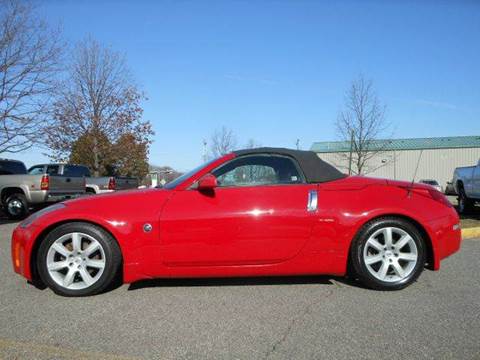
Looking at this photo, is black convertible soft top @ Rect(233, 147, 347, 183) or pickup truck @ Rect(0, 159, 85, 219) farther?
pickup truck @ Rect(0, 159, 85, 219)

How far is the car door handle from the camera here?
371cm

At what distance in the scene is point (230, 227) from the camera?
362 cm

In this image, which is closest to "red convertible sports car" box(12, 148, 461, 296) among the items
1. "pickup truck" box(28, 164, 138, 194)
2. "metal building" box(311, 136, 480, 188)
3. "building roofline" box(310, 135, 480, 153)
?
"pickup truck" box(28, 164, 138, 194)

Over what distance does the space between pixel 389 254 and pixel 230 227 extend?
154 cm

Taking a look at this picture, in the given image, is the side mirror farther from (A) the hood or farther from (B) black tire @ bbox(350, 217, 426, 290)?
(B) black tire @ bbox(350, 217, 426, 290)

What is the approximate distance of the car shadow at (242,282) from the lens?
13.1ft

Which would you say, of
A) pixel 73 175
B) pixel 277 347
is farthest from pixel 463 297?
pixel 73 175

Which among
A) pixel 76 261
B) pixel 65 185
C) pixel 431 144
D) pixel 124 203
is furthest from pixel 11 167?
pixel 431 144

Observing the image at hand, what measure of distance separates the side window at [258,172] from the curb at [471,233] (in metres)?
4.28

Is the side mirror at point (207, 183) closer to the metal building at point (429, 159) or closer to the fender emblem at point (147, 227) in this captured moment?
the fender emblem at point (147, 227)

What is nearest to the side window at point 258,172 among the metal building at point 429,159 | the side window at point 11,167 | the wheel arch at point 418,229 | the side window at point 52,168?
the wheel arch at point 418,229

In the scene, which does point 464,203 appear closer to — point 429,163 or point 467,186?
point 467,186

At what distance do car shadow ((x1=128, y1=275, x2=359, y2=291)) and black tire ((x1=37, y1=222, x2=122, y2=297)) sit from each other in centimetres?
33

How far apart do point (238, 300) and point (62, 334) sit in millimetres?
1416
